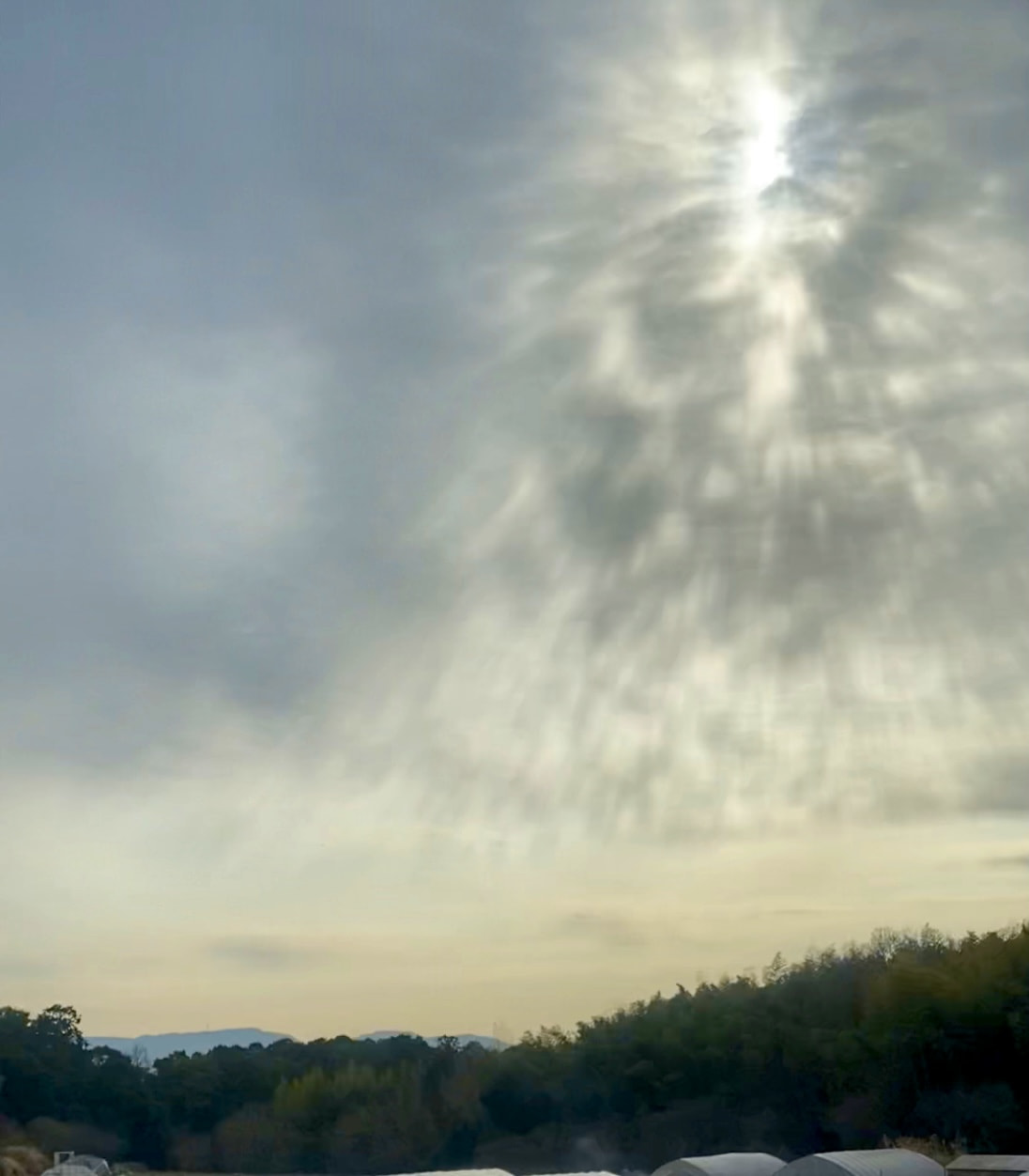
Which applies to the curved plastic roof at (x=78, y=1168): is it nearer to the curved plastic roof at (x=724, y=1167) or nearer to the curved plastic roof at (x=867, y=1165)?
the curved plastic roof at (x=724, y=1167)

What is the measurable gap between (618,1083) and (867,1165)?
27110mm

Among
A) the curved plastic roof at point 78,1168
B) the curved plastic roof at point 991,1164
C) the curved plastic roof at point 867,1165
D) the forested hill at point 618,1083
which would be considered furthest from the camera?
the curved plastic roof at point 78,1168

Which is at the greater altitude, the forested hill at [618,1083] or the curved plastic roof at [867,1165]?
the forested hill at [618,1083]

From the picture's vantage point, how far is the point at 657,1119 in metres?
57.5

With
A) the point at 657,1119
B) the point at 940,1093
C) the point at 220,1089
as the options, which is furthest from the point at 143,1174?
the point at 940,1093

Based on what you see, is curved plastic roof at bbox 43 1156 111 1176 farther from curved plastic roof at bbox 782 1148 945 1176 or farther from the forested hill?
curved plastic roof at bbox 782 1148 945 1176

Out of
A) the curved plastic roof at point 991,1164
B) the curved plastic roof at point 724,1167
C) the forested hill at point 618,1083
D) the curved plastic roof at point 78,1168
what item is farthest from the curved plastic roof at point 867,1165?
the curved plastic roof at point 78,1168

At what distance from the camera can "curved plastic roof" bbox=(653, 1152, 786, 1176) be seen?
36312 mm

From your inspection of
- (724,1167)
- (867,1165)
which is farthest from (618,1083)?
(867,1165)

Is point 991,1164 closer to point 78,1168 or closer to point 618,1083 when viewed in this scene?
point 618,1083

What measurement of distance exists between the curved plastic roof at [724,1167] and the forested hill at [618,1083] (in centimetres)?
1030

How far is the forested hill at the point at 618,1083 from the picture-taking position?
48.2 meters

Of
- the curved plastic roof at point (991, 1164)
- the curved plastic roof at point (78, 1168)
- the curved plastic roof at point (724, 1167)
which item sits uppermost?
the curved plastic roof at point (78, 1168)

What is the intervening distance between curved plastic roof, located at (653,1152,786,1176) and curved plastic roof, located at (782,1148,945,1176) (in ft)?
5.76
